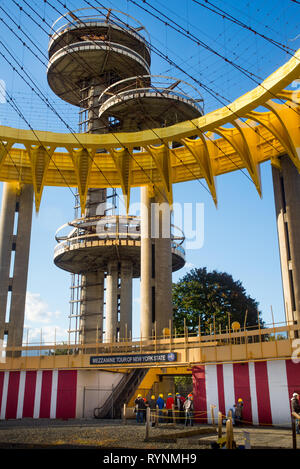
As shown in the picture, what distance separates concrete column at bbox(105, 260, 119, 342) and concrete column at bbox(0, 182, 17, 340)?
1699 centimetres

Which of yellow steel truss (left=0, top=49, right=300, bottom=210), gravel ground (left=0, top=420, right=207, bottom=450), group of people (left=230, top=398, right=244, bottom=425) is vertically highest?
yellow steel truss (left=0, top=49, right=300, bottom=210)

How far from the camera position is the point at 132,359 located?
3128 cm

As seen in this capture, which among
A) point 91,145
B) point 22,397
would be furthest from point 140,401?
point 91,145

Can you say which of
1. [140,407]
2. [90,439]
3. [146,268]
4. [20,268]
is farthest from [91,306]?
[90,439]

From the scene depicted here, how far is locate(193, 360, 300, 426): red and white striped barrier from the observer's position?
79.5ft

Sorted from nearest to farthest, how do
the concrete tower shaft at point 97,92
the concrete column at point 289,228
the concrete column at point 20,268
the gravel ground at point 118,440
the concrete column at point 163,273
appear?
1. the gravel ground at point 118,440
2. the concrete column at point 289,228
3. the concrete column at point 163,273
4. the concrete column at point 20,268
5. the concrete tower shaft at point 97,92

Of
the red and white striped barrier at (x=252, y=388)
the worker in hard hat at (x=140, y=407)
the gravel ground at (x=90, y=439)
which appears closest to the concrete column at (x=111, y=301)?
the red and white striped barrier at (x=252, y=388)

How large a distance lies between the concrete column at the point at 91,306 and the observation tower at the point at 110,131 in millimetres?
116

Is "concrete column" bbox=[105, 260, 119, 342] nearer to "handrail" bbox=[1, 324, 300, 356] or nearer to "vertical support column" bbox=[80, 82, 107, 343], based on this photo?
"vertical support column" bbox=[80, 82, 107, 343]

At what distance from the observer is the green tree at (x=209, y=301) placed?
5801cm

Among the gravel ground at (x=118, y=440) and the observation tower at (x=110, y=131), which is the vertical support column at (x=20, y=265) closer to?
the observation tower at (x=110, y=131)

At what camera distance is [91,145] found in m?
35.9

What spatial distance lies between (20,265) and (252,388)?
929 inches

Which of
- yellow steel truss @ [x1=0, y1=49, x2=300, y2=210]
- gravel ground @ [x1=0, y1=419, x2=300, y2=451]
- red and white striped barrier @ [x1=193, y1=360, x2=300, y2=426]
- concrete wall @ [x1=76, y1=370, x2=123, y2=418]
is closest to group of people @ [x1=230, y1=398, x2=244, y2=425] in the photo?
red and white striped barrier @ [x1=193, y1=360, x2=300, y2=426]
